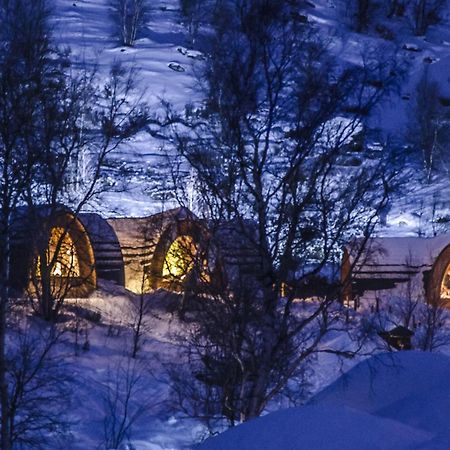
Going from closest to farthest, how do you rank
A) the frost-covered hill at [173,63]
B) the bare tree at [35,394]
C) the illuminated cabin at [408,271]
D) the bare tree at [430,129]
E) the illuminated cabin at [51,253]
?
the bare tree at [35,394] → the illuminated cabin at [51,253] → the illuminated cabin at [408,271] → the frost-covered hill at [173,63] → the bare tree at [430,129]

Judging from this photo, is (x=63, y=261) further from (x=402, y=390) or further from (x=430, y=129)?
(x=430, y=129)

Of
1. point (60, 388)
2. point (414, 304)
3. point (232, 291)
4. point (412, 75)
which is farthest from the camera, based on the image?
point (412, 75)

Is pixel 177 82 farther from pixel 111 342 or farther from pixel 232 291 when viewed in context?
pixel 232 291

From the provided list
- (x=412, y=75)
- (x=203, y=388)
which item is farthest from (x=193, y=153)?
(x=412, y=75)

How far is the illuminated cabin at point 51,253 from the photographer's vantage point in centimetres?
1529

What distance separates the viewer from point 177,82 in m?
49.7

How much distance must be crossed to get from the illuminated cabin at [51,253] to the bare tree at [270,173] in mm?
3468

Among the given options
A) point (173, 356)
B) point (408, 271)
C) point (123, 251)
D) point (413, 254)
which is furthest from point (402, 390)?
point (413, 254)

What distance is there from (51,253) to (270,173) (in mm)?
11390

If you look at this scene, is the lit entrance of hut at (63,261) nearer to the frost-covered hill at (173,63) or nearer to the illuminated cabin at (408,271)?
the frost-covered hill at (173,63)

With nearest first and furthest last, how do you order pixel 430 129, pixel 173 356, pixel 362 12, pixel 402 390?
pixel 402 390
pixel 173 356
pixel 430 129
pixel 362 12

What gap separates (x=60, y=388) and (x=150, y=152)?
28809mm

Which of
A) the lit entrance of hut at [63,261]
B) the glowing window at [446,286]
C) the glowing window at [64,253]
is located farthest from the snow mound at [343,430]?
the glowing window at [446,286]

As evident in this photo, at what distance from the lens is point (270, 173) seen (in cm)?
1125
